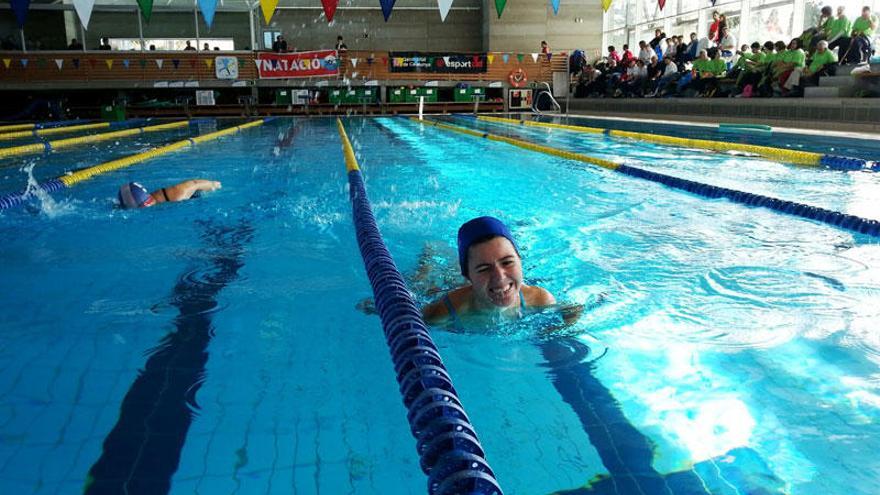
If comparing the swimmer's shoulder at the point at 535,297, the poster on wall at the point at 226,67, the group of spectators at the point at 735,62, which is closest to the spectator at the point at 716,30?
the group of spectators at the point at 735,62

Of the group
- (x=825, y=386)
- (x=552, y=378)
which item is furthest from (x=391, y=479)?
(x=825, y=386)

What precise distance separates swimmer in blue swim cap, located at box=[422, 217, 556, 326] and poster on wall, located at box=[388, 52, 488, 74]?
61.5ft

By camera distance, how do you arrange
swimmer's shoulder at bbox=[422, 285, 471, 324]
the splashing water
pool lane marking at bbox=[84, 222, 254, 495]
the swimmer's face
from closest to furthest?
pool lane marking at bbox=[84, 222, 254, 495]
the swimmer's face
swimmer's shoulder at bbox=[422, 285, 471, 324]
the splashing water

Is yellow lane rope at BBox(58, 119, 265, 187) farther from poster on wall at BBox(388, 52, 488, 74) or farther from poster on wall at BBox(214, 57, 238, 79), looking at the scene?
poster on wall at BBox(388, 52, 488, 74)

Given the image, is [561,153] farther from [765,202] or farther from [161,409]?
[161,409]

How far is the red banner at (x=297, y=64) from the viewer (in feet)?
64.7

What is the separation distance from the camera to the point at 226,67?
1941 cm

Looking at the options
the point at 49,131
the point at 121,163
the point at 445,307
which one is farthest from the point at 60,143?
the point at 445,307

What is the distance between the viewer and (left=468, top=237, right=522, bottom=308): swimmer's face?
7.95 feet

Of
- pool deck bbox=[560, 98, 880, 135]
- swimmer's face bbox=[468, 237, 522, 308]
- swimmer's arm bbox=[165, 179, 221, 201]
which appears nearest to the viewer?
swimmer's face bbox=[468, 237, 522, 308]

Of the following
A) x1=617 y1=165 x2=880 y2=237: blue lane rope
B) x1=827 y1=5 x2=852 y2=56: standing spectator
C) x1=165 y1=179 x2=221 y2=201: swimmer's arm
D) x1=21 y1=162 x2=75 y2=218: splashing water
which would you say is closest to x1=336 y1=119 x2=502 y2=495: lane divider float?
x1=617 y1=165 x2=880 y2=237: blue lane rope

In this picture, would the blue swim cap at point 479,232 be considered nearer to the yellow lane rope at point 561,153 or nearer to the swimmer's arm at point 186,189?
the swimmer's arm at point 186,189

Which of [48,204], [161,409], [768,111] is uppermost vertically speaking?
[768,111]

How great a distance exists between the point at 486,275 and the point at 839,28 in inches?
473
